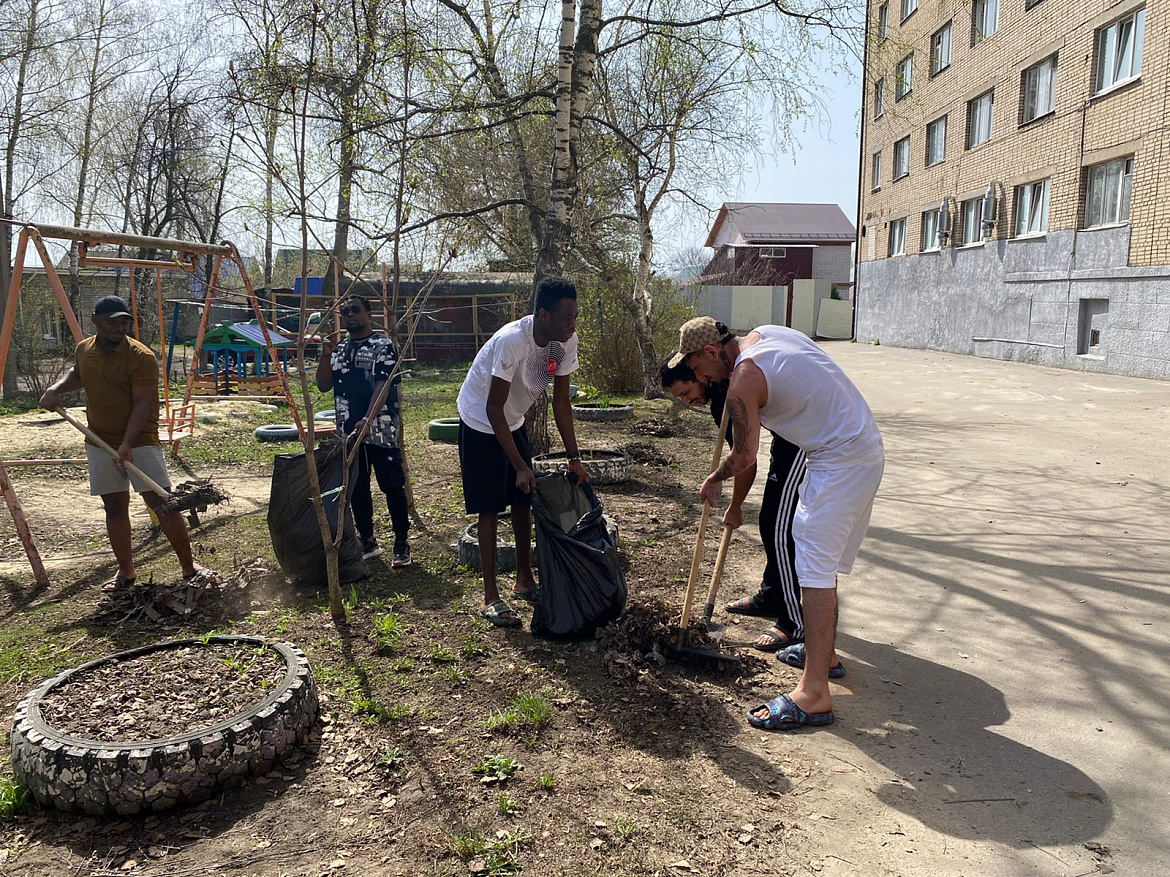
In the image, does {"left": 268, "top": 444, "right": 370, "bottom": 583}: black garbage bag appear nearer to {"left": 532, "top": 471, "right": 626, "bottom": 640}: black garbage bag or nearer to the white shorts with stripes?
{"left": 532, "top": 471, "right": 626, "bottom": 640}: black garbage bag

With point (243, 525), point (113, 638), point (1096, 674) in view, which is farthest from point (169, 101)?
point (1096, 674)

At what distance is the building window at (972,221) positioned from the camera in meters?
21.0

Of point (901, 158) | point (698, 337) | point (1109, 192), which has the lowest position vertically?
point (698, 337)

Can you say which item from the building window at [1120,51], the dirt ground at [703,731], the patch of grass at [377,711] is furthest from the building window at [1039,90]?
the patch of grass at [377,711]

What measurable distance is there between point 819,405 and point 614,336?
1074 centimetres

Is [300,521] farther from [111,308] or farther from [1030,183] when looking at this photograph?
[1030,183]

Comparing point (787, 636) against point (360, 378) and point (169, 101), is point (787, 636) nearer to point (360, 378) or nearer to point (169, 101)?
point (360, 378)

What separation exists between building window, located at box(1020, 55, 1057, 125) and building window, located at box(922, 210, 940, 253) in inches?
201

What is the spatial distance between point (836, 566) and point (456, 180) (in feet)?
31.0

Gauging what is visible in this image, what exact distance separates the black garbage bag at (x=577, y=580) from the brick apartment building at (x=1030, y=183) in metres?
6.17

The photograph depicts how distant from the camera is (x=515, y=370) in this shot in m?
3.94

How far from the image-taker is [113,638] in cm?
399

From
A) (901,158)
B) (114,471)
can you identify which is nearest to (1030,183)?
(901,158)

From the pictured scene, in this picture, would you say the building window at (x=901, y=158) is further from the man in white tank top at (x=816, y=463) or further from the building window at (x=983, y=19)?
the man in white tank top at (x=816, y=463)
